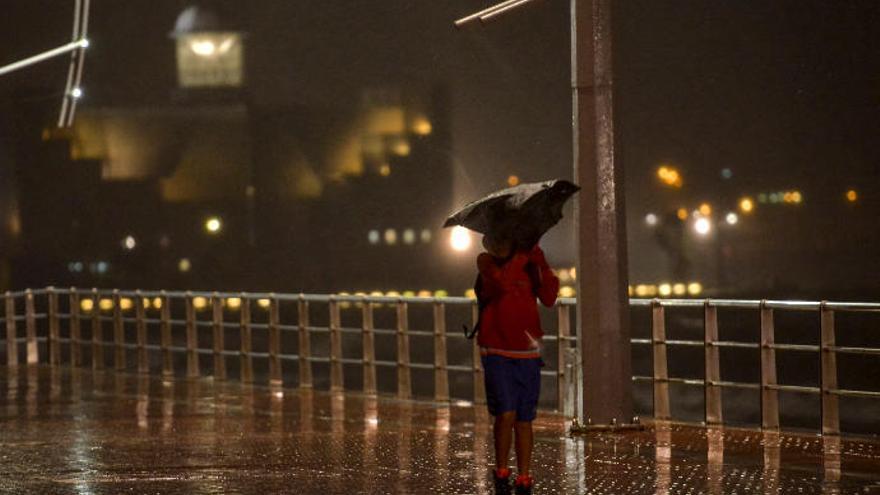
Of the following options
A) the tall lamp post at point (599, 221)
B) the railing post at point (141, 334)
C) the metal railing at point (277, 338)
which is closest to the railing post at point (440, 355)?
the metal railing at point (277, 338)

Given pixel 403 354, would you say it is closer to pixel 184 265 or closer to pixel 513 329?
pixel 513 329

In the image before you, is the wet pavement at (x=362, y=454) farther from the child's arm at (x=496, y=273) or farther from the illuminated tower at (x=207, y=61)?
the illuminated tower at (x=207, y=61)

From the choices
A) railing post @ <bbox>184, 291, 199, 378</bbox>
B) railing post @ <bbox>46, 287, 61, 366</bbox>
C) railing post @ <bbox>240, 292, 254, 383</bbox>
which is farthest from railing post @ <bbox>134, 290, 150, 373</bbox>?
railing post @ <bbox>240, 292, 254, 383</bbox>

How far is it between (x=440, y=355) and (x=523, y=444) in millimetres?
9638

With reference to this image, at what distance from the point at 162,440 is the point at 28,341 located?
1462 centimetres

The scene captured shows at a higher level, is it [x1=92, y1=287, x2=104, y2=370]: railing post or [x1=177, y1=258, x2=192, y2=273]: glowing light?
[x1=177, y1=258, x2=192, y2=273]: glowing light

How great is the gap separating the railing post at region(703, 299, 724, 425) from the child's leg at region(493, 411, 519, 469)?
18.3 ft

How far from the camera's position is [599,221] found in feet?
49.1

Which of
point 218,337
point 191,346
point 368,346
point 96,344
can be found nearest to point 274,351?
point 218,337

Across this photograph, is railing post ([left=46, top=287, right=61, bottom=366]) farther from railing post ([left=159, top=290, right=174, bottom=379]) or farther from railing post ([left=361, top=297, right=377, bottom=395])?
railing post ([left=361, top=297, right=377, bottom=395])

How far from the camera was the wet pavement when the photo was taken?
38.5ft

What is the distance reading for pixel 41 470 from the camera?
42.4 feet

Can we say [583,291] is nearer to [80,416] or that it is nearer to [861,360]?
[80,416]

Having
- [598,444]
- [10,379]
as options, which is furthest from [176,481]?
[10,379]
